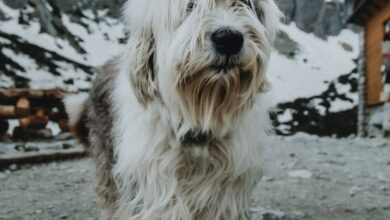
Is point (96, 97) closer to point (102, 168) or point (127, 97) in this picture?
point (102, 168)

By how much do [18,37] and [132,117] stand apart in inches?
645

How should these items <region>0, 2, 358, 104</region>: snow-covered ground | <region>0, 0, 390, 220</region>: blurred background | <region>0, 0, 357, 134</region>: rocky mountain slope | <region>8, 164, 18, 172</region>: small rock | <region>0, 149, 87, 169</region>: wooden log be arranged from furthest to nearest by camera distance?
<region>0, 2, 358, 104</region>: snow-covered ground < <region>0, 0, 357, 134</region>: rocky mountain slope < <region>0, 149, 87, 169</region>: wooden log < <region>8, 164, 18, 172</region>: small rock < <region>0, 0, 390, 220</region>: blurred background

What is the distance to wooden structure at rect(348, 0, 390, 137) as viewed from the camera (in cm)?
1430

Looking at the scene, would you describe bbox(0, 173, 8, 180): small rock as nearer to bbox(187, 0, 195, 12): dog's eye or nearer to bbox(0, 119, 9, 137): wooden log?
bbox(187, 0, 195, 12): dog's eye

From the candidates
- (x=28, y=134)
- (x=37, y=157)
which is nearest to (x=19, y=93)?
(x=28, y=134)

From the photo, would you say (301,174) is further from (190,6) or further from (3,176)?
(190,6)

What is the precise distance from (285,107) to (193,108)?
1853 centimetres

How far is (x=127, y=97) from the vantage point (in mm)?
3184

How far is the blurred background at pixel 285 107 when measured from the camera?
478 centimetres

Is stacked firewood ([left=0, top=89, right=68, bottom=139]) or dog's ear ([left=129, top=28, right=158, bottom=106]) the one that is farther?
stacked firewood ([left=0, top=89, right=68, bottom=139])

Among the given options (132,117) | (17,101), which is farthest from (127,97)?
(17,101)

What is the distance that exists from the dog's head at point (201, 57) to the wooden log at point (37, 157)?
13.0ft

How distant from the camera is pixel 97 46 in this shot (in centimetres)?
2236

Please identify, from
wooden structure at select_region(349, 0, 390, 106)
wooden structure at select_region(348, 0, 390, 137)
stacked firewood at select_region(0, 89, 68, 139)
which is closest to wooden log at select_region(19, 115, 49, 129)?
stacked firewood at select_region(0, 89, 68, 139)
